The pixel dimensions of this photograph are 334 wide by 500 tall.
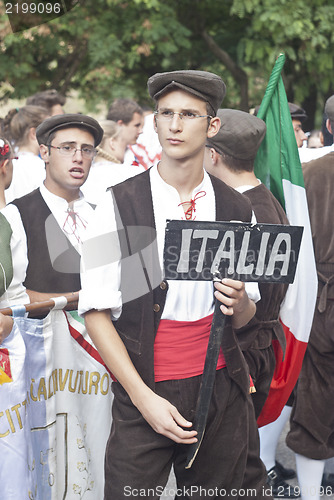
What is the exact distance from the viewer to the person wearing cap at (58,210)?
3848mm

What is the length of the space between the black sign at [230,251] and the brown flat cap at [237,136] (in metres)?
1.31

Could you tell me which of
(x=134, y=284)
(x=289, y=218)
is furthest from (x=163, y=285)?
(x=289, y=218)

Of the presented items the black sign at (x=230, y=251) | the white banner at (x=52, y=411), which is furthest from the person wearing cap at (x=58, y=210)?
the black sign at (x=230, y=251)

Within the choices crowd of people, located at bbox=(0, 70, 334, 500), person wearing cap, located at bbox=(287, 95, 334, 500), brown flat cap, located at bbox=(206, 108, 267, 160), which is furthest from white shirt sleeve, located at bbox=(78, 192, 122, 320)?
person wearing cap, located at bbox=(287, 95, 334, 500)

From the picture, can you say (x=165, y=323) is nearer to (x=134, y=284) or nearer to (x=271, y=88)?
(x=134, y=284)

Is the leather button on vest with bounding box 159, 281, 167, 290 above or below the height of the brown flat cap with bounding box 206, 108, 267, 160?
below

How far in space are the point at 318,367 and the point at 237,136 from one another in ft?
4.47

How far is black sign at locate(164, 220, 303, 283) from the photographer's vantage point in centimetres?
236

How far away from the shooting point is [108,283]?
2598 mm

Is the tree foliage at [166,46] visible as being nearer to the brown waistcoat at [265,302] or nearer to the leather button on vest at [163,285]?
the brown waistcoat at [265,302]

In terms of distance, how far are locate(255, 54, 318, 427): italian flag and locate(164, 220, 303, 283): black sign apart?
1.21m

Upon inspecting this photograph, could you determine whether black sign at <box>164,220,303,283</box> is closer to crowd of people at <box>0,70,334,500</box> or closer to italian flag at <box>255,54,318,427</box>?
crowd of people at <box>0,70,334,500</box>

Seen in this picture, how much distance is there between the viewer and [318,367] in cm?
412

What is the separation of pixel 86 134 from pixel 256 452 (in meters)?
2.07
